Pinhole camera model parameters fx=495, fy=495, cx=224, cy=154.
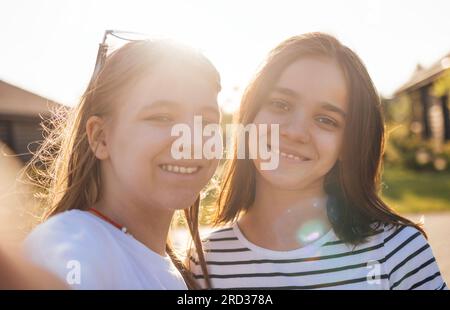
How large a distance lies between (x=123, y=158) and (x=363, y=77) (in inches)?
48.0

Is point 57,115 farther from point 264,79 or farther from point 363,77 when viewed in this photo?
point 363,77

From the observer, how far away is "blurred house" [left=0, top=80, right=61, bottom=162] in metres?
3.35

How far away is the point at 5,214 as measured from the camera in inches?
112

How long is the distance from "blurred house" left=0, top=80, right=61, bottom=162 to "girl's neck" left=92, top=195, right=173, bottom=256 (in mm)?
1471

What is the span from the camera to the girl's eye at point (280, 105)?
7.43 ft

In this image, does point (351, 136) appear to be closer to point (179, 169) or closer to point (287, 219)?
point (287, 219)

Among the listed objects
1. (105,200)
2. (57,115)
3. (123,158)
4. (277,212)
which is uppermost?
(57,115)

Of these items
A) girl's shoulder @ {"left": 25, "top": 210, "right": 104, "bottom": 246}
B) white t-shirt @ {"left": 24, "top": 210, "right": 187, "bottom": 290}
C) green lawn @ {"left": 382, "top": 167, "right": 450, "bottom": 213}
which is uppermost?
girl's shoulder @ {"left": 25, "top": 210, "right": 104, "bottom": 246}

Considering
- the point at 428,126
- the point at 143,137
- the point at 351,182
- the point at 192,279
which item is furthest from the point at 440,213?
the point at 428,126

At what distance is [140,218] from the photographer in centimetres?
189

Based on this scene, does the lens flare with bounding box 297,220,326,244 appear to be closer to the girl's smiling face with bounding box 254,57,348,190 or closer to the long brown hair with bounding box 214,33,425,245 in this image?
the long brown hair with bounding box 214,33,425,245

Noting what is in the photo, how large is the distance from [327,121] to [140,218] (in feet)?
3.15
